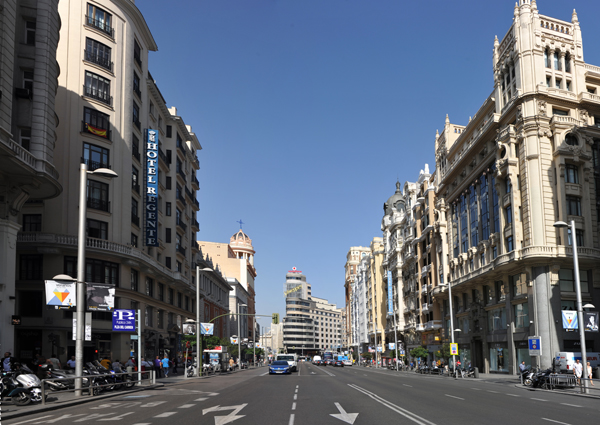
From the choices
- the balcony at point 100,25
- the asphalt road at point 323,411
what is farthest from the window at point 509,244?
the balcony at point 100,25

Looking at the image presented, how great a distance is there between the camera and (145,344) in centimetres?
5059

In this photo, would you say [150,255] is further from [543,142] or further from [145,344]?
[543,142]

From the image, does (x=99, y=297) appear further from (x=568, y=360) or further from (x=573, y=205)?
(x=573, y=205)

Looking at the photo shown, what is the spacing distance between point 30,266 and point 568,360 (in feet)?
121

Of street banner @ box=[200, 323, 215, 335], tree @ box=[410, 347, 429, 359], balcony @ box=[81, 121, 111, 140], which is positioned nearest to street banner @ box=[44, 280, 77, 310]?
balcony @ box=[81, 121, 111, 140]

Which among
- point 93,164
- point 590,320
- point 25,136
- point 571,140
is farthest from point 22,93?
point 571,140

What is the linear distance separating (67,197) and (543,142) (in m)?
38.7

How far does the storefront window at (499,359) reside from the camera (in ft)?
176

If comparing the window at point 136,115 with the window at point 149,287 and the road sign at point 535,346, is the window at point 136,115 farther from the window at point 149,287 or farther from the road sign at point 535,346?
the road sign at point 535,346

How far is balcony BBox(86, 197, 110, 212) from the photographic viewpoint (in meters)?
42.8

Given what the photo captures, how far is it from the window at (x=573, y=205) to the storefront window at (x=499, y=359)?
1399 centimetres

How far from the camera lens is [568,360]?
38438mm

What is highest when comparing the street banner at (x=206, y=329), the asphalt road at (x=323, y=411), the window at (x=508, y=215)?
the window at (x=508, y=215)

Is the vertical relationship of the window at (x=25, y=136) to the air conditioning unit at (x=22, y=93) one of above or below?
below
